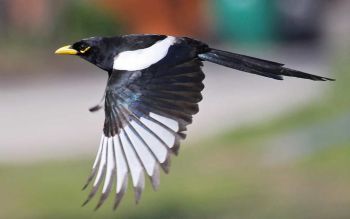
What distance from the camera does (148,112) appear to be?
479cm

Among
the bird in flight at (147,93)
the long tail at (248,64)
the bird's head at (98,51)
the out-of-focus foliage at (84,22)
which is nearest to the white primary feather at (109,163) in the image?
the bird in flight at (147,93)

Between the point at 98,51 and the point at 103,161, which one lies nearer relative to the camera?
the point at 103,161

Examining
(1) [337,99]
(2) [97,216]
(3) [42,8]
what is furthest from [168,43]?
(3) [42,8]

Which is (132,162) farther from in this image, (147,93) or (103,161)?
(147,93)

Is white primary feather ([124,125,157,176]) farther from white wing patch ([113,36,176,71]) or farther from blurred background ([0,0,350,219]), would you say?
blurred background ([0,0,350,219])

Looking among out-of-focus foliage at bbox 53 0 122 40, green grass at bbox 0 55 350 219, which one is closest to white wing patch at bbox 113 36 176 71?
green grass at bbox 0 55 350 219

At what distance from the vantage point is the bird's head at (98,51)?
4785mm

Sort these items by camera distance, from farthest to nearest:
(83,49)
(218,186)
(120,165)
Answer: (218,186) → (83,49) → (120,165)

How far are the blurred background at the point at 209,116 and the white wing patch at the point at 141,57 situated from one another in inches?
149

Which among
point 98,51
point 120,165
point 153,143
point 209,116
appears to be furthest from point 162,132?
point 209,116

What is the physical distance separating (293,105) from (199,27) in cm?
372

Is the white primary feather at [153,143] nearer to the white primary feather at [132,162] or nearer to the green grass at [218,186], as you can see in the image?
the white primary feather at [132,162]

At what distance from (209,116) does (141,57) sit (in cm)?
682

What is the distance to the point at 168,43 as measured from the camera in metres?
4.77
